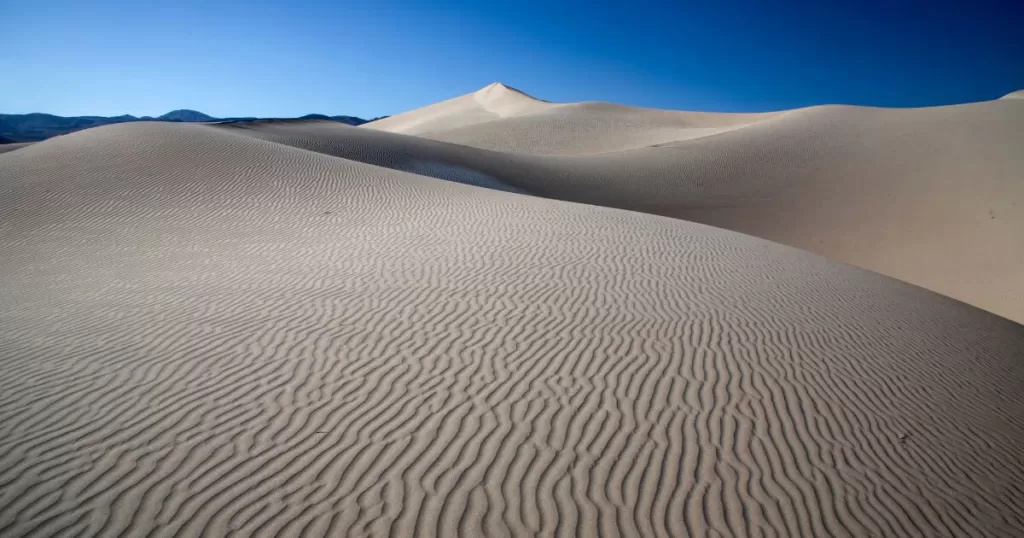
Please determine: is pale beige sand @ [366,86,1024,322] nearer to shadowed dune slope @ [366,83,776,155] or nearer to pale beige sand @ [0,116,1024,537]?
shadowed dune slope @ [366,83,776,155]

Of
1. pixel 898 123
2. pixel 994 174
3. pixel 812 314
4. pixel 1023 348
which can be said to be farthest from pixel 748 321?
pixel 898 123

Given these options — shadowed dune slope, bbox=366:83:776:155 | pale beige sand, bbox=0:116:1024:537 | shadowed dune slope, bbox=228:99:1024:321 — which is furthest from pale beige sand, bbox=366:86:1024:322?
pale beige sand, bbox=0:116:1024:537

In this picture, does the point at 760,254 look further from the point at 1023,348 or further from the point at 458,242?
the point at 458,242

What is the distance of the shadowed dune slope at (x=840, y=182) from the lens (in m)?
19.3

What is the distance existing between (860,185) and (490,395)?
83.9 ft

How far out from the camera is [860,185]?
81.2ft

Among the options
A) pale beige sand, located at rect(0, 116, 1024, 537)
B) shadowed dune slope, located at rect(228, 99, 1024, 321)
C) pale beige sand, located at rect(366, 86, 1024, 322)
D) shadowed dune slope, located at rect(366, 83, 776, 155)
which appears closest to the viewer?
pale beige sand, located at rect(0, 116, 1024, 537)

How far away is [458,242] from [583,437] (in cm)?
649

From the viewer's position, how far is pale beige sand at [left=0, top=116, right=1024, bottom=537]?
11.9 ft

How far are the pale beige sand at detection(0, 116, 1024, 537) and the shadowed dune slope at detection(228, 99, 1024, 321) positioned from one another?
1163 centimetres

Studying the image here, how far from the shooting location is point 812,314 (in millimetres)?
7562

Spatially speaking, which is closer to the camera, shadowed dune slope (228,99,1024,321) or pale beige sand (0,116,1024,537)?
pale beige sand (0,116,1024,537)

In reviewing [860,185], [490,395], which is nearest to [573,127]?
[860,185]

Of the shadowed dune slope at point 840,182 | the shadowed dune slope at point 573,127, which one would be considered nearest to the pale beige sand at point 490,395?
the shadowed dune slope at point 840,182
